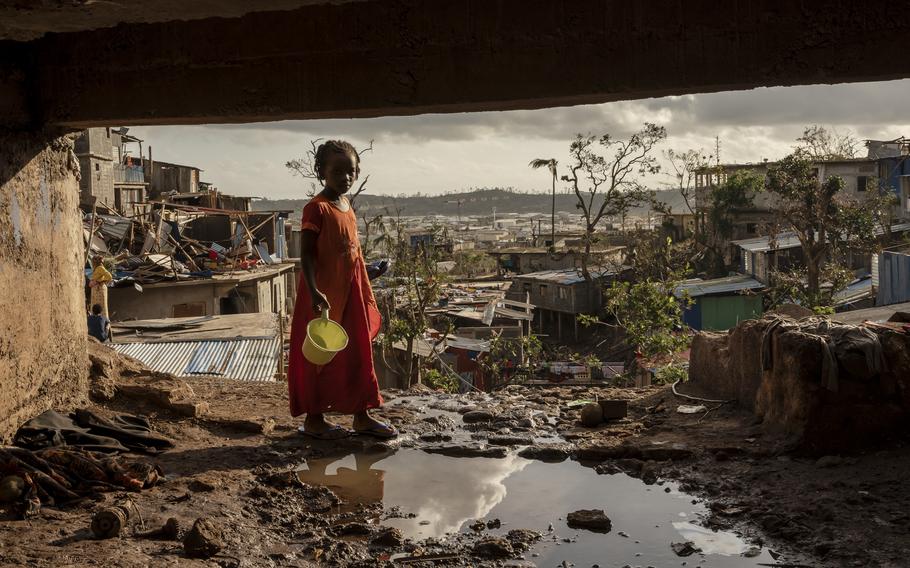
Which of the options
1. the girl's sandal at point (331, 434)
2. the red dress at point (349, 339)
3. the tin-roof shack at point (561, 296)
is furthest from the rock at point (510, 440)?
the tin-roof shack at point (561, 296)

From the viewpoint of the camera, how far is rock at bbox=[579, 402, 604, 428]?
4.97 metres

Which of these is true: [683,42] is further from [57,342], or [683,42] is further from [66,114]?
[57,342]

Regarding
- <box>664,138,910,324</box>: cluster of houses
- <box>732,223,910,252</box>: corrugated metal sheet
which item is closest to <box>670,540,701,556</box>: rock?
<box>664,138,910,324</box>: cluster of houses

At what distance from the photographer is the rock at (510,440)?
4.59m

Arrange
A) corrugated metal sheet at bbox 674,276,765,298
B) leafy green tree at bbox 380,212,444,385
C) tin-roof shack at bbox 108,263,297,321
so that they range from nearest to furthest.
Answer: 1. leafy green tree at bbox 380,212,444,385
2. tin-roof shack at bbox 108,263,297,321
3. corrugated metal sheet at bbox 674,276,765,298

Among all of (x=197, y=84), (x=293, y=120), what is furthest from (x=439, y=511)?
(x=197, y=84)

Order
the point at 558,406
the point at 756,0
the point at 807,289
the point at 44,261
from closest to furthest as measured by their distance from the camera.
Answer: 1. the point at 756,0
2. the point at 44,261
3. the point at 558,406
4. the point at 807,289

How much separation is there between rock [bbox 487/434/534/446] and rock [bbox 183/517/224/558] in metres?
1.98

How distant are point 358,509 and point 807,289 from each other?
18.3 m

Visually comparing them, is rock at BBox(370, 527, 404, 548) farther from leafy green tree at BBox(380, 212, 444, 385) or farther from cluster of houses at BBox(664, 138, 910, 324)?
cluster of houses at BBox(664, 138, 910, 324)

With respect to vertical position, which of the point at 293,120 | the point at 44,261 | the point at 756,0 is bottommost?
the point at 44,261

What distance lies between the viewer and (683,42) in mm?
3549

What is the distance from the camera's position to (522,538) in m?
3.16

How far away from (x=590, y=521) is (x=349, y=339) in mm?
1878
